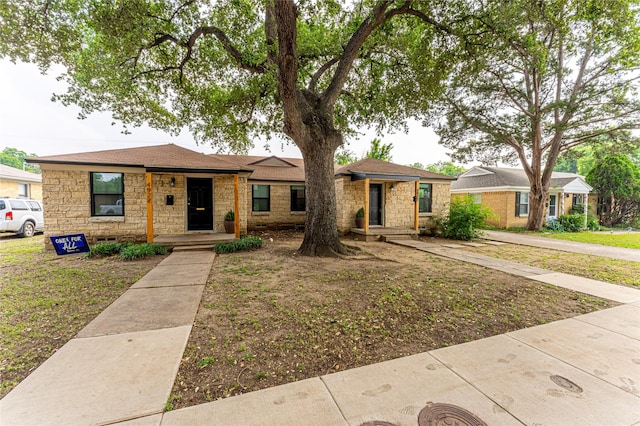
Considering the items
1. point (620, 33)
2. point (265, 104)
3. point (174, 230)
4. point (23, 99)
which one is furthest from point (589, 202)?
point (23, 99)

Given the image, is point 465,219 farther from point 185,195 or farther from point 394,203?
point 185,195

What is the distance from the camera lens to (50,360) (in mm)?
2535

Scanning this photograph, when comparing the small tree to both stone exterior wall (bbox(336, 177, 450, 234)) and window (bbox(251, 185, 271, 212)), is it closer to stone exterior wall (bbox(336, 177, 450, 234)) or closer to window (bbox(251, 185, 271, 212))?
stone exterior wall (bbox(336, 177, 450, 234))

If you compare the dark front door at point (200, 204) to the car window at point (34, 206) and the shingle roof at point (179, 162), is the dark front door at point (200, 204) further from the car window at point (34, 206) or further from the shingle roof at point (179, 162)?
the car window at point (34, 206)

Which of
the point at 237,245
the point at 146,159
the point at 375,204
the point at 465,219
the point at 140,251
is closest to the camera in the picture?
the point at 140,251

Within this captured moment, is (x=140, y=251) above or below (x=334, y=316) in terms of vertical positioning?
above

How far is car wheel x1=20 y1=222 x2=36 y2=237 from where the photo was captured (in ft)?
35.9

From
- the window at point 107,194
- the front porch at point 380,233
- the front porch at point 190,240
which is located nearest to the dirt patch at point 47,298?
the front porch at point 190,240

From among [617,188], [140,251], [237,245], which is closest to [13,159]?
[140,251]

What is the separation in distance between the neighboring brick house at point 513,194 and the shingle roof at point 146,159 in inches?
656

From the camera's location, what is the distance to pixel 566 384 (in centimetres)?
226

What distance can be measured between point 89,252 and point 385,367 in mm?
8860

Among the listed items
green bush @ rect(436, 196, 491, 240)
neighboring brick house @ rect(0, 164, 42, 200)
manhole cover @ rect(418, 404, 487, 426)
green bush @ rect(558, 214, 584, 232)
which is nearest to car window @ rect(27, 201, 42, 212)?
neighboring brick house @ rect(0, 164, 42, 200)

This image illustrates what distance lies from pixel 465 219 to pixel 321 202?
766 centimetres
